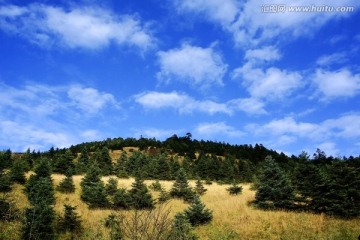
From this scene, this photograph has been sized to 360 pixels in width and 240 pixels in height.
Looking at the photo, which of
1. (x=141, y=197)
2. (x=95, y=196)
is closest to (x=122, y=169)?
(x=95, y=196)

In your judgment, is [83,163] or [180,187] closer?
[180,187]

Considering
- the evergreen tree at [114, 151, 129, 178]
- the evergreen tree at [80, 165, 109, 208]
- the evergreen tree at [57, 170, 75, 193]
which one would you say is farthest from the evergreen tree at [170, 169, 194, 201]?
the evergreen tree at [114, 151, 129, 178]

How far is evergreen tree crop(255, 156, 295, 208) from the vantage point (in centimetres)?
2033

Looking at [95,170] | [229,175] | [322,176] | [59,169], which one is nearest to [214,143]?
[229,175]

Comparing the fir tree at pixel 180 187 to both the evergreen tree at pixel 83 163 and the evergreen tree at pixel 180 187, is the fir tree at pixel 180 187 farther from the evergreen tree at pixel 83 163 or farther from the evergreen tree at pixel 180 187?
the evergreen tree at pixel 83 163

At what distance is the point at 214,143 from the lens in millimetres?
96188

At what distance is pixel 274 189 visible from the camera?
66.9 ft

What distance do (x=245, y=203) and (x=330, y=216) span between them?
231 inches

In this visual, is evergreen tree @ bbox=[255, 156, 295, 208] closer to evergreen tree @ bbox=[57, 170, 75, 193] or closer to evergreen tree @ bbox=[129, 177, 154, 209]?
evergreen tree @ bbox=[129, 177, 154, 209]

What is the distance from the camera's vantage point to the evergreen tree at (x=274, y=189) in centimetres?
2033

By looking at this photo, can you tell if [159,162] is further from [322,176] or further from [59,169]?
[322,176]

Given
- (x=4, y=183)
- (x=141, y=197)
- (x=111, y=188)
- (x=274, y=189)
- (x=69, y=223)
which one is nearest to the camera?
(x=69, y=223)

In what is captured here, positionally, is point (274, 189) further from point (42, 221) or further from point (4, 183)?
point (4, 183)

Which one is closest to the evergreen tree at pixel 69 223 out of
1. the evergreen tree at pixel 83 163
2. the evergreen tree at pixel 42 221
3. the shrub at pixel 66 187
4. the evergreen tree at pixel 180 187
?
the evergreen tree at pixel 42 221
